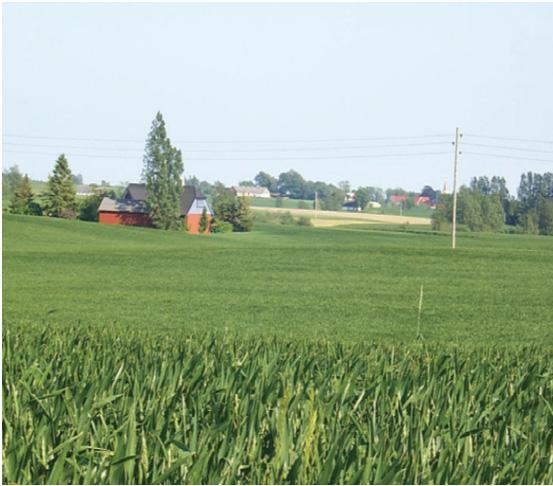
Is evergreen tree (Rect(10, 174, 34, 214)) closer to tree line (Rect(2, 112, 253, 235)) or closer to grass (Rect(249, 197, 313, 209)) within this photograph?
tree line (Rect(2, 112, 253, 235))

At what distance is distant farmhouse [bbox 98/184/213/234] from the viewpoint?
137 feet

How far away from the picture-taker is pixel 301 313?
13508 millimetres

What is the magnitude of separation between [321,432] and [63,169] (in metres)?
41.6

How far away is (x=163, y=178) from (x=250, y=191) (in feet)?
12.7

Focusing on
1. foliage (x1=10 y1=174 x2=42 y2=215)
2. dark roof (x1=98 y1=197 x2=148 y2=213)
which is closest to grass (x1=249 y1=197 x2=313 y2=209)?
dark roof (x1=98 y1=197 x2=148 y2=213)

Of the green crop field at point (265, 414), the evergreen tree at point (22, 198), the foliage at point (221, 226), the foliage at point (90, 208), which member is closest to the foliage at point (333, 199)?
the foliage at point (221, 226)

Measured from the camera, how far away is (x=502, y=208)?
28.2 m

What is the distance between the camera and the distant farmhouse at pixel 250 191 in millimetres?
38000

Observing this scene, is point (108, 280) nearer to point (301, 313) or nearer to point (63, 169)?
point (301, 313)

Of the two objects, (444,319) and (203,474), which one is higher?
(203,474)

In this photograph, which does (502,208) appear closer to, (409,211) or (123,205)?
(409,211)

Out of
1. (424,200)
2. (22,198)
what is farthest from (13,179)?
(424,200)

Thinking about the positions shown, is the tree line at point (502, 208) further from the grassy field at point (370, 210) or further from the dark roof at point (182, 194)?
the dark roof at point (182, 194)

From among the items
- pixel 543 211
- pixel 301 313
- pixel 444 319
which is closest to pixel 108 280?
pixel 301 313
